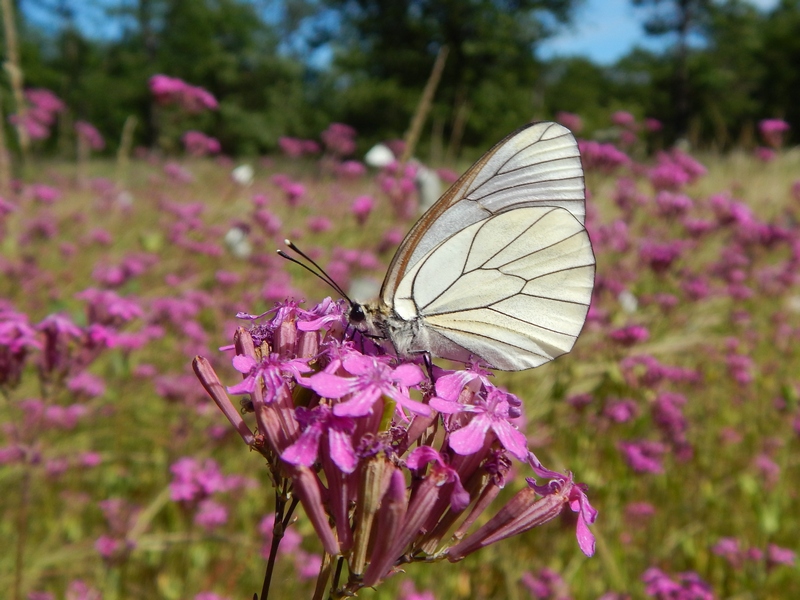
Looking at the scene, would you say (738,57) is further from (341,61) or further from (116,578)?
(116,578)

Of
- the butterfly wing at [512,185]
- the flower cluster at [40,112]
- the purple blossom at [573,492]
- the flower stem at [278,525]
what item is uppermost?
the butterfly wing at [512,185]

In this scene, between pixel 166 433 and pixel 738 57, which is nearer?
pixel 166 433

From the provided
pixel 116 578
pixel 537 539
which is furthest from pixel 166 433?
pixel 537 539

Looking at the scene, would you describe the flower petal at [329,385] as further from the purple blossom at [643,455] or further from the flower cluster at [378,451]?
the purple blossom at [643,455]

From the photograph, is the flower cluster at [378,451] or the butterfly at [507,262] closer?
the flower cluster at [378,451]

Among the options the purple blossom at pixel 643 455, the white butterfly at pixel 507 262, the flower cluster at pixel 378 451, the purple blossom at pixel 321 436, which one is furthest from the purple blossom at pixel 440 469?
the purple blossom at pixel 643 455

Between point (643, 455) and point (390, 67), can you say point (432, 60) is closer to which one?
point (390, 67)

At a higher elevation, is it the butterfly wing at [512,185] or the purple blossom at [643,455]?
the butterfly wing at [512,185]
